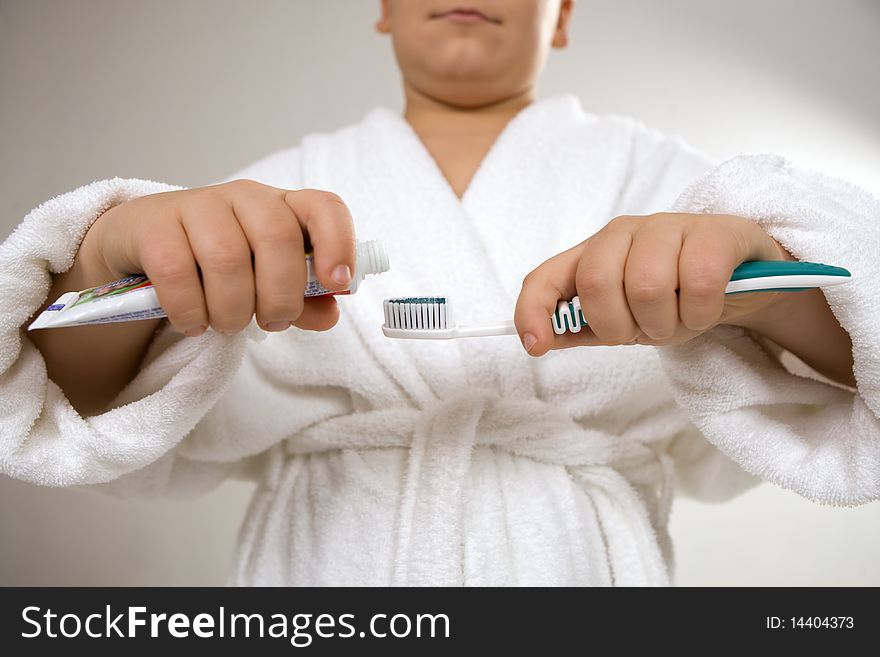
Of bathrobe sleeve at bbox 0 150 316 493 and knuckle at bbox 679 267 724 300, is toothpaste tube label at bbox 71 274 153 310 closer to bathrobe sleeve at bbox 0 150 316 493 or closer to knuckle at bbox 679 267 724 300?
bathrobe sleeve at bbox 0 150 316 493

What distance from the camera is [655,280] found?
0.37 meters

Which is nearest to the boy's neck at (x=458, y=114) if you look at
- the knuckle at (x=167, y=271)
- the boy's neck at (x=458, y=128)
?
the boy's neck at (x=458, y=128)

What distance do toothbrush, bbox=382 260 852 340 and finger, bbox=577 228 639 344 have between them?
0.02 metres

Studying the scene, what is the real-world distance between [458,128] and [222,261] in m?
0.41

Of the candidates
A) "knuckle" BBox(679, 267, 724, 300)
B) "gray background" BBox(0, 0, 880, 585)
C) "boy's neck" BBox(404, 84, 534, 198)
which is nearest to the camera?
"knuckle" BBox(679, 267, 724, 300)

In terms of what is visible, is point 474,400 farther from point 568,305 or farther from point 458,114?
point 458,114

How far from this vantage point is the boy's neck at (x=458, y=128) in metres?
0.69

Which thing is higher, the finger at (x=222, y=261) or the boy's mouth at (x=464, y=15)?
the boy's mouth at (x=464, y=15)

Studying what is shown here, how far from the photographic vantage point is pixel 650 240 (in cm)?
39

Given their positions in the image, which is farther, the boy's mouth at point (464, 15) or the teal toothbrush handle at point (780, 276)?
the boy's mouth at point (464, 15)

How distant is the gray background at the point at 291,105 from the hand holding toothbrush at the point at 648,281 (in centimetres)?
72

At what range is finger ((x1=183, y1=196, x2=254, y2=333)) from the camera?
1.22ft

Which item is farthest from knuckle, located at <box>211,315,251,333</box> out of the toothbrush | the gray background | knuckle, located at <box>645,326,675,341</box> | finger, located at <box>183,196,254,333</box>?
the gray background

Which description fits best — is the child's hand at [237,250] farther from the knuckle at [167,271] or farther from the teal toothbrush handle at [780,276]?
the teal toothbrush handle at [780,276]
